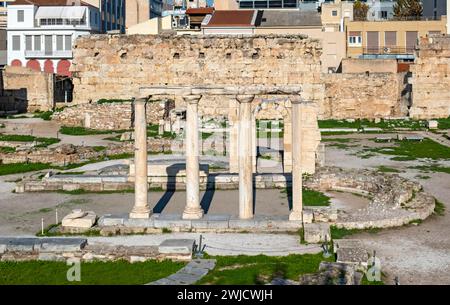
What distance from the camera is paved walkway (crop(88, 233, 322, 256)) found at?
1697 cm

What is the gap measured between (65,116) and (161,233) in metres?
27.4

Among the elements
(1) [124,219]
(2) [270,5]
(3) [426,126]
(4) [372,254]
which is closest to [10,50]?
(2) [270,5]

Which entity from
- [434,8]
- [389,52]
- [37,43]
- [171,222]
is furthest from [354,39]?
[171,222]

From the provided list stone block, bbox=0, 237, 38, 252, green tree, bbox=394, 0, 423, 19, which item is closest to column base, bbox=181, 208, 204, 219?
stone block, bbox=0, 237, 38, 252

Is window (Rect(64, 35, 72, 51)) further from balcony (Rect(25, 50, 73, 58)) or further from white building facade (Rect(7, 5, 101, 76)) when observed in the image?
balcony (Rect(25, 50, 73, 58))

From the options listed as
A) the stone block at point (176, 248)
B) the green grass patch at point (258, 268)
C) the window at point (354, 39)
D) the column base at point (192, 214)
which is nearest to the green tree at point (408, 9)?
the window at point (354, 39)

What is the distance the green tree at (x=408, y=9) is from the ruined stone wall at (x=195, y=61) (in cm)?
3875

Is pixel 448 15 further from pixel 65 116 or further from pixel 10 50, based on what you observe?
pixel 10 50

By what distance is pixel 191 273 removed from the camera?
14.9 m

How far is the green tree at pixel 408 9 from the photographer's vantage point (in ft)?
275

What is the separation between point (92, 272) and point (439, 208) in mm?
11637

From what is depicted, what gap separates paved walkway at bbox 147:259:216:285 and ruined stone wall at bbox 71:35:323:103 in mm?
33224

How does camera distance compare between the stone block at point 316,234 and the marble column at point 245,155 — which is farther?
the marble column at point 245,155

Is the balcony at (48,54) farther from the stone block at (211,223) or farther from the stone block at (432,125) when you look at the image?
the stone block at (211,223)
